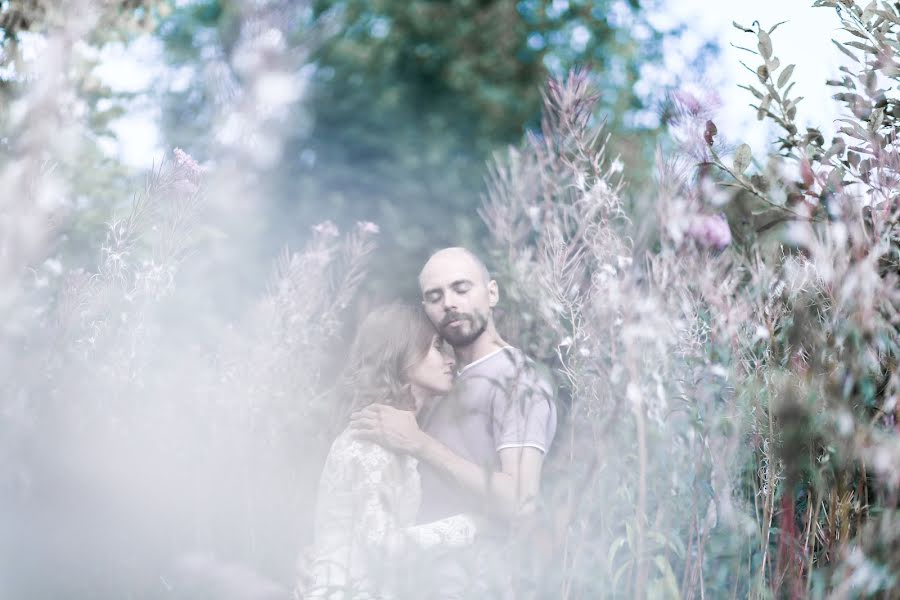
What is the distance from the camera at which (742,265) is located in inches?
92.0

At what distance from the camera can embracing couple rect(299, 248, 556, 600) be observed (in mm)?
2090

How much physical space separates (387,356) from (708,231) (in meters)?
1.22

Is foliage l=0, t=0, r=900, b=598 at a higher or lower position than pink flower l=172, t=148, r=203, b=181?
lower

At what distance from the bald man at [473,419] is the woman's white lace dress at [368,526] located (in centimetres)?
7

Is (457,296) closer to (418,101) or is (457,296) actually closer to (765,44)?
(765,44)

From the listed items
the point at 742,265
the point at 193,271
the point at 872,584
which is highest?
the point at 193,271

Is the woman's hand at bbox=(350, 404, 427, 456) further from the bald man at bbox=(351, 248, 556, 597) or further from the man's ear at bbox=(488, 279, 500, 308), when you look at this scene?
the man's ear at bbox=(488, 279, 500, 308)

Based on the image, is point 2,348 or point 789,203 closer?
point 789,203

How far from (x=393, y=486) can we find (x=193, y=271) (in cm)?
423

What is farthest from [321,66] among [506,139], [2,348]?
[2,348]

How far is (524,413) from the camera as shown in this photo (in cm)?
210

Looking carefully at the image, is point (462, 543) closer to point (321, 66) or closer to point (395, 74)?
point (395, 74)

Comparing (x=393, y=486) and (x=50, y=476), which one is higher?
(x=50, y=476)

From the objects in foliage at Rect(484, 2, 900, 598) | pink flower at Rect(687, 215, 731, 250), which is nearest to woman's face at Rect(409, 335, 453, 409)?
foliage at Rect(484, 2, 900, 598)
